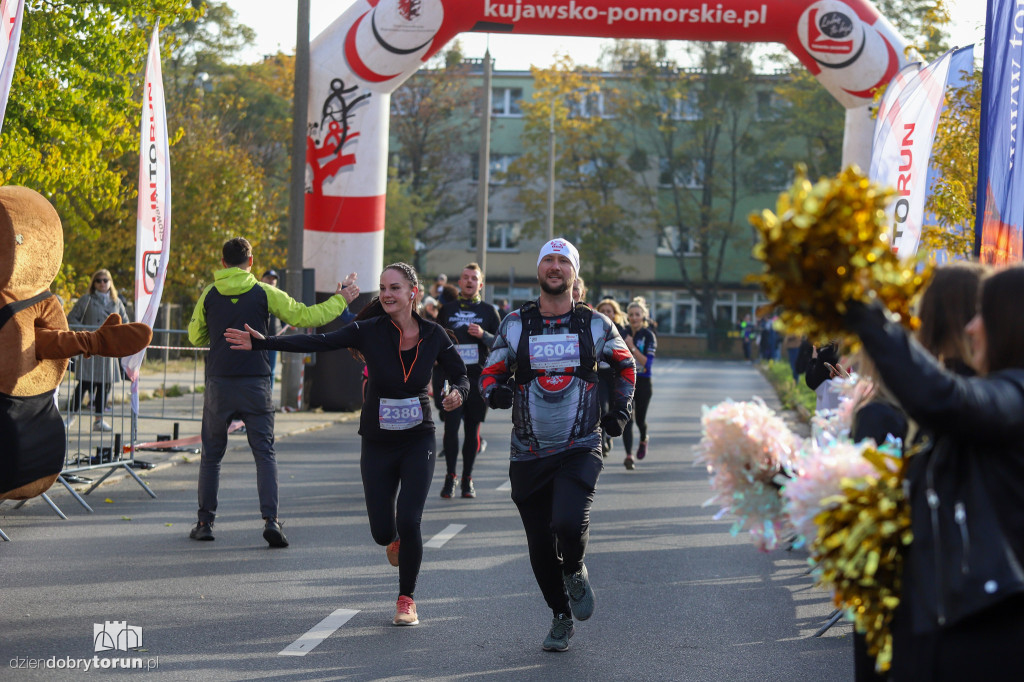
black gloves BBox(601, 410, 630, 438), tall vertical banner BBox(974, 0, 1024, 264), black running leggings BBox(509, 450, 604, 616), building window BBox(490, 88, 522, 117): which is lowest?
black running leggings BBox(509, 450, 604, 616)

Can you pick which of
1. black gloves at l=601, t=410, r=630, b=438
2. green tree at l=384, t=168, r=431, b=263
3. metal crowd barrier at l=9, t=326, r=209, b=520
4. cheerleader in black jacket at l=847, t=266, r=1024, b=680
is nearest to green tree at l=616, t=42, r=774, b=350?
green tree at l=384, t=168, r=431, b=263

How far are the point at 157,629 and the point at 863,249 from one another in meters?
4.67

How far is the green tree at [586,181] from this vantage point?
191 ft

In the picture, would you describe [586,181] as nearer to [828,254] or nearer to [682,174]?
[682,174]

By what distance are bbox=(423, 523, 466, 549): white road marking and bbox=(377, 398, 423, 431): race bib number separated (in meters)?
2.23

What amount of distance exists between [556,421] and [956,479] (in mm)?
3385

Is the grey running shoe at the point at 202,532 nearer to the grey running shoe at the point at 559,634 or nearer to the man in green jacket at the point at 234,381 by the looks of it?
the man in green jacket at the point at 234,381

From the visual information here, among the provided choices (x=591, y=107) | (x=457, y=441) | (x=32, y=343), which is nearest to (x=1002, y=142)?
(x=32, y=343)

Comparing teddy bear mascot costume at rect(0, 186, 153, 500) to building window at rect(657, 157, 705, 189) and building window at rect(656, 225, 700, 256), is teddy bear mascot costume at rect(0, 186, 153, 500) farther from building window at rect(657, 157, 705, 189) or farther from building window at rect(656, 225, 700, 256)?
building window at rect(656, 225, 700, 256)

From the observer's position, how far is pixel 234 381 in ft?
28.3

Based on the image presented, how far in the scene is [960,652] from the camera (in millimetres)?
2725

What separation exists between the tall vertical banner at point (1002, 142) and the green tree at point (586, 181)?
50504 mm

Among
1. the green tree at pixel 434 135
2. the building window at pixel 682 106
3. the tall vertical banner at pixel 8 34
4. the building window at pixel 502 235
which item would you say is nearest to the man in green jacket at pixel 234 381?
the tall vertical banner at pixel 8 34

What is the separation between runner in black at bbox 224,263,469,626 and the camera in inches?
259
